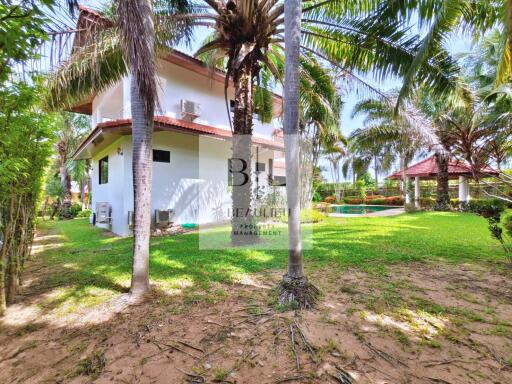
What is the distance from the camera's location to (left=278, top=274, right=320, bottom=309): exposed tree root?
402 centimetres

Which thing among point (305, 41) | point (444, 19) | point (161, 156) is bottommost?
point (161, 156)

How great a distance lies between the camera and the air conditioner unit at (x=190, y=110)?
41.4 feet

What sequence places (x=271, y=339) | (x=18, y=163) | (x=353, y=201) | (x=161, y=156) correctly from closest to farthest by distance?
(x=18, y=163)
(x=271, y=339)
(x=161, y=156)
(x=353, y=201)

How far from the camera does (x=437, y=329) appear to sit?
3.40m

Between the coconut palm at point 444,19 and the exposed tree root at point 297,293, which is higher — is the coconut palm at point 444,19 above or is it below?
above

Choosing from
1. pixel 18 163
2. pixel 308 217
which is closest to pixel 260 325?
pixel 18 163

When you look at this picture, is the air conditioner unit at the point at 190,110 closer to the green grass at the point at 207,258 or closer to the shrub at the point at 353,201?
the green grass at the point at 207,258

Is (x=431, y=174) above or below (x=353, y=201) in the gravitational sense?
above

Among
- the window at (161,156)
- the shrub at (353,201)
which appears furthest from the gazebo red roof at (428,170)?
the window at (161,156)

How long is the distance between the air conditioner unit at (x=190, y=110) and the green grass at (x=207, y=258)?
613 cm

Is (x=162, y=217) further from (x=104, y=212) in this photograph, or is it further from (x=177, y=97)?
(x=177, y=97)

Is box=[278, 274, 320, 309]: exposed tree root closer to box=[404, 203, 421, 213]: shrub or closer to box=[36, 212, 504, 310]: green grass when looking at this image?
box=[36, 212, 504, 310]: green grass

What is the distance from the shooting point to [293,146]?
4035 millimetres

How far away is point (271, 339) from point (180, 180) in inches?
381
